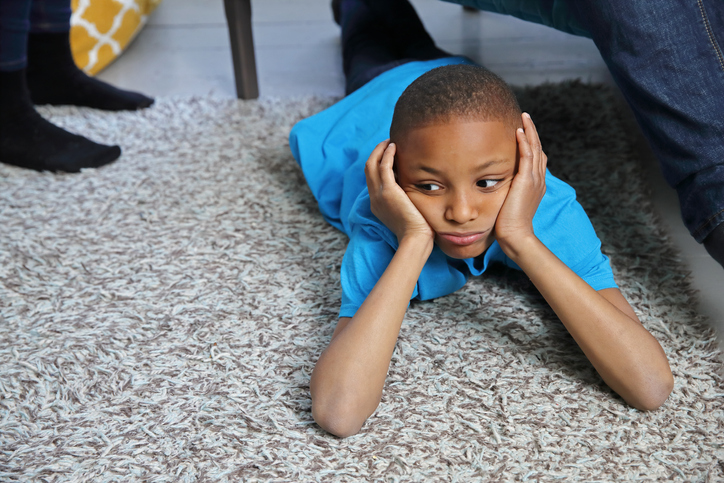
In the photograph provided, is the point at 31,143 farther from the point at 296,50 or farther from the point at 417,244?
the point at 417,244

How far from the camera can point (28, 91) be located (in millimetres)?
1581

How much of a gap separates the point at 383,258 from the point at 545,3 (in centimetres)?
61

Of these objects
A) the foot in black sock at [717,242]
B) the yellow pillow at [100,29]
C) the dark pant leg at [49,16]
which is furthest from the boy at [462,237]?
the yellow pillow at [100,29]

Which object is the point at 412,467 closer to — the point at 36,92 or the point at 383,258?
the point at 383,258

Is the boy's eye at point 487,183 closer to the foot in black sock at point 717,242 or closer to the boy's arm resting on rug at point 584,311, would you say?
the boy's arm resting on rug at point 584,311

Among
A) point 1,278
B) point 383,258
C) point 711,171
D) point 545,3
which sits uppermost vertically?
point 545,3

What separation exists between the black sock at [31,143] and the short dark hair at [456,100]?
962 mm

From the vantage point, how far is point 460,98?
785 millimetres

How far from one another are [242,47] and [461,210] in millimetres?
1186

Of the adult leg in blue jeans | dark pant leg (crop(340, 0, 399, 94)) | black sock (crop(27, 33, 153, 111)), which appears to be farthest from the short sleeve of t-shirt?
black sock (crop(27, 33, 153, 111))

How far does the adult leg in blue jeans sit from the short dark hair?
0.97 m

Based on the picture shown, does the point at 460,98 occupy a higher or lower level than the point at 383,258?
higher

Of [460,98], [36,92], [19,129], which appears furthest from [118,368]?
[36,92]

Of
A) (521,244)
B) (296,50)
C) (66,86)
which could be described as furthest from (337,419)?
(296,50)
